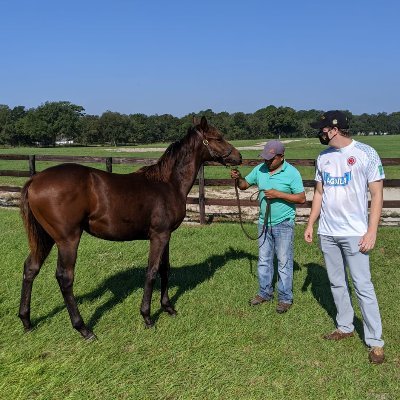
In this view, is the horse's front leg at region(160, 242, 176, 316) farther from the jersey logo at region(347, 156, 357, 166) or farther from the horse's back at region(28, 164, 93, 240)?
the jersey logo at region(347, 156, 357, 166)

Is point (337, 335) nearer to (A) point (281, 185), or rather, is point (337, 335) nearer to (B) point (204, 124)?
(A) point (281, 185)

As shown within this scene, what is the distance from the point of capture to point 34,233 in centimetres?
428

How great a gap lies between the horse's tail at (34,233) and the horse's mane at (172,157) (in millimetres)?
1261

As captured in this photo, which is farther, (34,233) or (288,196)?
(288,196)

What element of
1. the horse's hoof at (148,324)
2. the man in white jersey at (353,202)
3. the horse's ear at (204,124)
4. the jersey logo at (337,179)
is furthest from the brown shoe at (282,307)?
the horse's ear at (204,124)

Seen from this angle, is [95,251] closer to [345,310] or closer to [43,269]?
[43,269]

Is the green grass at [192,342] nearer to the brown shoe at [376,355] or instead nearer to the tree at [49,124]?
the brown shoe at [376,355]

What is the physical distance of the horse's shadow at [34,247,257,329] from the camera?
190 inches

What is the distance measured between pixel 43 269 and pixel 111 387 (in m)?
3.31

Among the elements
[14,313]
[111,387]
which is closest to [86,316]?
[14,313]

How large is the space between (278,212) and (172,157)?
141 cm

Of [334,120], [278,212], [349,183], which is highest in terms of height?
[334,120]

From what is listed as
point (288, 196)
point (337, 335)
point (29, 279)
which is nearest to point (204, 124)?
point (288, 196)

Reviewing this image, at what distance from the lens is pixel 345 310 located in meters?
4.15
